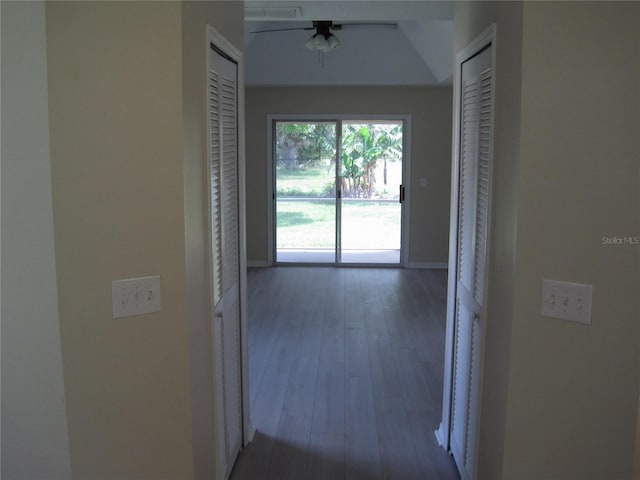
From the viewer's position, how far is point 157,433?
6.48 ft

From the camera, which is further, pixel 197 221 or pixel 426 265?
pixel 426 265

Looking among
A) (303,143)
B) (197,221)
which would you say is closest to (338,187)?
(303,143)

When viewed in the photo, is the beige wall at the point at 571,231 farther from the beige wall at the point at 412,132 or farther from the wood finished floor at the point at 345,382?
the beige wall at the point at 412,132

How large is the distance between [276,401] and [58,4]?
2.63 m

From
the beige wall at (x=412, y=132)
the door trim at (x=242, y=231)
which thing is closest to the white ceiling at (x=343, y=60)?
the beige wall at (x=412, y=132)

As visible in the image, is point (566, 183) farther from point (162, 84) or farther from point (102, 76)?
point (102, 76)

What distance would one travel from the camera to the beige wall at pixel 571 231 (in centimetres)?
171

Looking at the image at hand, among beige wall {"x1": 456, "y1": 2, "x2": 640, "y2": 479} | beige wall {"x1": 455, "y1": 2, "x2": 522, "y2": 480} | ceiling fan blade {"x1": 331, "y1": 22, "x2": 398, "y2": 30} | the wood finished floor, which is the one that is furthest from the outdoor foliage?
beige wall {"x1": 456, "y1": 2, "x2": 640, "y2": 479}

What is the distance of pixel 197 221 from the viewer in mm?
2152

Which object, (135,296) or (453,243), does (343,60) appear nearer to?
(453,243)

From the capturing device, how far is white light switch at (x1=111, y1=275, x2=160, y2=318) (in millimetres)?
1842

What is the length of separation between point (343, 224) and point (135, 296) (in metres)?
6.31

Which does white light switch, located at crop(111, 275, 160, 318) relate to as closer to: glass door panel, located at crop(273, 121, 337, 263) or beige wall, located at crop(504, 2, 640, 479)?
beige wall, located at crop(504, 2, 640, 479)

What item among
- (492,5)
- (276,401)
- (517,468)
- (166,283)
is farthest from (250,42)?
(517,468)
